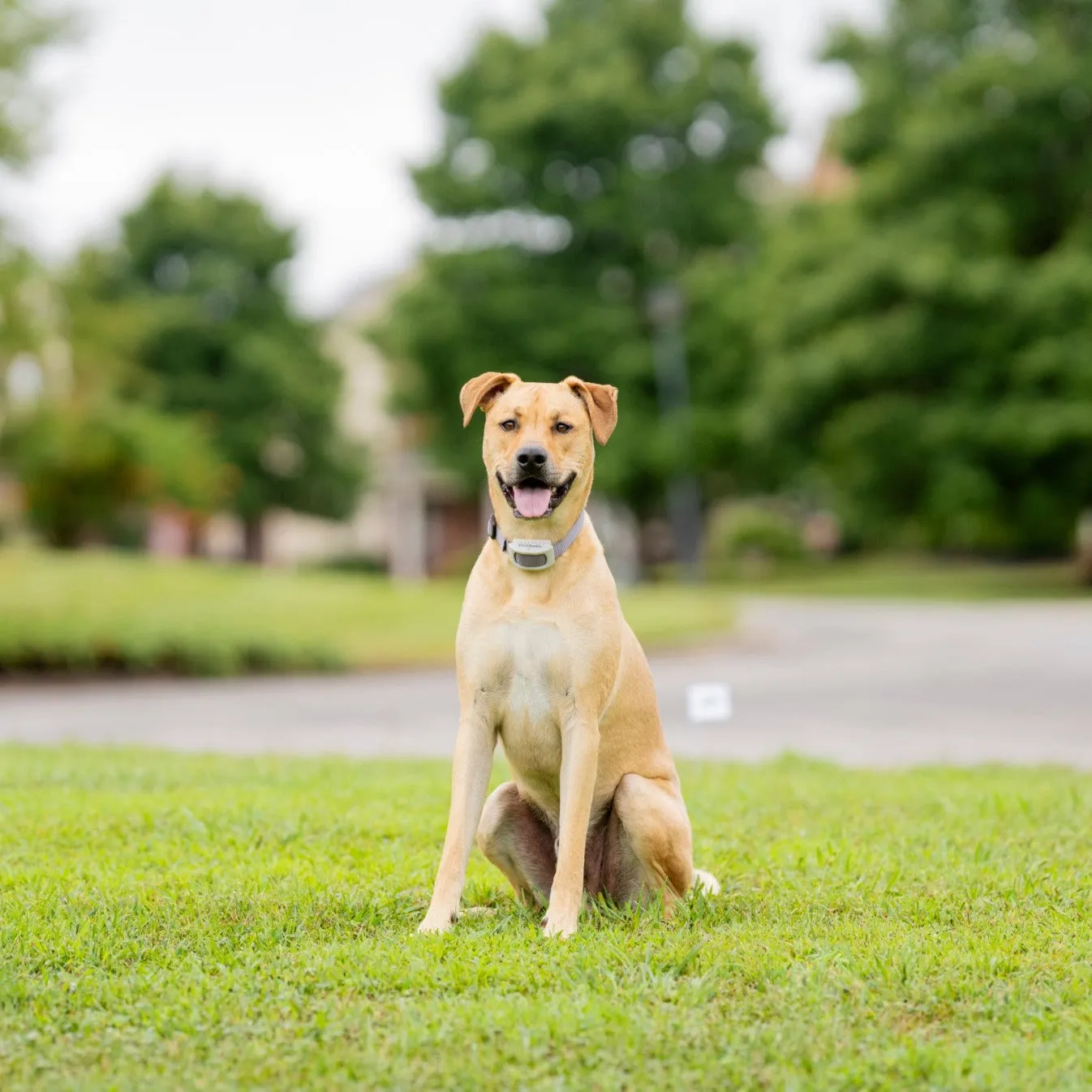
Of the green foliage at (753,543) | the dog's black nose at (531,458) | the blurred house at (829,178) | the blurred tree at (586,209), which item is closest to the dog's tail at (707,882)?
the dog's black nose at (531,458)

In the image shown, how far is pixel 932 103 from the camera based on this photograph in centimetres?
2684

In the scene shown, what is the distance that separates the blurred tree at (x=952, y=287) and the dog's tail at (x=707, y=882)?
21.4 metres

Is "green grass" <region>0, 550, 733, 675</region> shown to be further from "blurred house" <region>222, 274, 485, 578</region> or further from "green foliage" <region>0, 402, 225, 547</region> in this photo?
"blurred house" <region>222, 274, 485, 578</region>

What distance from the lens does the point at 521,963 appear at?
3791 millimetres

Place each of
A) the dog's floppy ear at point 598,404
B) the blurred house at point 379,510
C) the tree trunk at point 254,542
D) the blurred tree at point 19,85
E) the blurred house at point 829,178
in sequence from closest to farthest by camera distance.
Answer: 1. the dog's floppy ear at point 598,404
2. the blurred tree at point 19,85
3. the blurred house at point 829,178
4. the tree trunk at point 254,542
5. the blurred house at point 379,510

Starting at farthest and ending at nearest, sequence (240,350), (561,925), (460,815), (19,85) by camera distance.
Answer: (240,350) → (19,85) → (460,815) → (561,925)

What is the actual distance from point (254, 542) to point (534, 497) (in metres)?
39.4

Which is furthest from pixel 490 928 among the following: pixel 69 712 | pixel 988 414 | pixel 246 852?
pixel 988 414

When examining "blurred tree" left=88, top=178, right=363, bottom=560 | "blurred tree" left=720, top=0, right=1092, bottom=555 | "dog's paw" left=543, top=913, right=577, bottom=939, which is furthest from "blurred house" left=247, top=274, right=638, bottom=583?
"dog's paw" left=543, top=913, right=577, bottom=939

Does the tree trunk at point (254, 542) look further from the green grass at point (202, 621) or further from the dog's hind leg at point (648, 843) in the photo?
the dog's hind leg at point (648, 843)

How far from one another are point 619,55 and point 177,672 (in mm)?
23758

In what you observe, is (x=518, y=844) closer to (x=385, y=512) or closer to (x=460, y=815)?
(x=460, y=815)

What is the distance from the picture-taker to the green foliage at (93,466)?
21.3 m

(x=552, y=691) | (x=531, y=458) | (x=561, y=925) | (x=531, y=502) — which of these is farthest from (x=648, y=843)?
(x=531, y=458)
